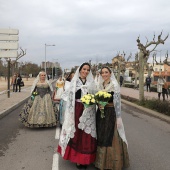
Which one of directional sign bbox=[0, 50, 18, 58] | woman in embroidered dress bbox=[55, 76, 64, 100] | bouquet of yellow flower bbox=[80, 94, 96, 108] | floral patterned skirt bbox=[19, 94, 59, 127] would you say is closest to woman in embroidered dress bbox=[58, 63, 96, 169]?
bouquet of yellow flower bbox=[80, 94, 96, 108]

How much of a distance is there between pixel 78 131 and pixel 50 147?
187 cm

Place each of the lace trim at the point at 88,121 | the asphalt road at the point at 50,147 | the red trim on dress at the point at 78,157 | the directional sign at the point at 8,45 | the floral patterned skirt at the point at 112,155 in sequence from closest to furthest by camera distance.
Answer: the floral patterned skirt at the point at 112,155
the red trim on dress at the point at 78,157
the lace trim at the point at 88,121
the asphalt road at the point at 50,147
the directional sign at the point at 8,45

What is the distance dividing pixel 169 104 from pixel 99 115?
781 cm

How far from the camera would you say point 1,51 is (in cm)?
1788

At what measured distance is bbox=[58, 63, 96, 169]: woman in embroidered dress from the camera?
184 inches

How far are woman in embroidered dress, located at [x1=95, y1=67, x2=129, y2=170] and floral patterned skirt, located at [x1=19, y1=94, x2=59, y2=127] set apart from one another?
386 cm

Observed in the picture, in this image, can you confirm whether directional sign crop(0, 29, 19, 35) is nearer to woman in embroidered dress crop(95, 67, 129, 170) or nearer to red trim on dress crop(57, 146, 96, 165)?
woman in embroidered dress crop(95, 67, 129, 170)

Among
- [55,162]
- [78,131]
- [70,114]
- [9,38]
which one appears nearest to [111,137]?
[78,131]

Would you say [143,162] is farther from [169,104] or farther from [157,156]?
[169,104]

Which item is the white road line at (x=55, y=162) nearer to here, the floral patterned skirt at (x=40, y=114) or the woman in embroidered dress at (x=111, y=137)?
the woman in embroidered dress at (x=111, y=137)

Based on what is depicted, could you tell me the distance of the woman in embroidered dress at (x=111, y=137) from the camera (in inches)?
178

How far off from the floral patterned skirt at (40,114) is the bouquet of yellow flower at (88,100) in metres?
3.98

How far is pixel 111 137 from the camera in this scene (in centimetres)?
460

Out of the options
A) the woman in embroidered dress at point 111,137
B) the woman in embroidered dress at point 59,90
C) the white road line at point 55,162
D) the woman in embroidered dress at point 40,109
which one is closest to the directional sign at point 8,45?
the woman in embroidered dress at point 59,90
